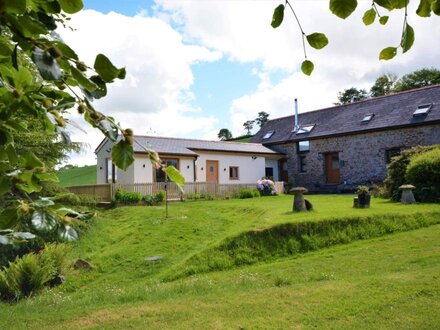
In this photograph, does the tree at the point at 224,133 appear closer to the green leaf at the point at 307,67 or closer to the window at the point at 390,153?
Result: the window at the point at 390,153

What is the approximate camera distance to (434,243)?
10.5 metres

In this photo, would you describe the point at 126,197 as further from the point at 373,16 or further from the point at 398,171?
the point at 373,16

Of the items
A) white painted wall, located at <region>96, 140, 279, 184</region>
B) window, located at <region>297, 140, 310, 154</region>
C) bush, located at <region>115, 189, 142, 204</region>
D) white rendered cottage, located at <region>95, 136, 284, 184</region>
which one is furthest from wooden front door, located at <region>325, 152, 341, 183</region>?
bush, located at <region>115, 189, 142, 204</region>

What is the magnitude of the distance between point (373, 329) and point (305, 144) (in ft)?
90.1

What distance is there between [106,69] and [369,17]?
970 millimetres

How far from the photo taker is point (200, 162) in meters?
28.2

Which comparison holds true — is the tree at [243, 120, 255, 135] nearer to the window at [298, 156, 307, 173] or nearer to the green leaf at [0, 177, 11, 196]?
the window at [298, 156, 307, 173]

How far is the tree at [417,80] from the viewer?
51.9 meters

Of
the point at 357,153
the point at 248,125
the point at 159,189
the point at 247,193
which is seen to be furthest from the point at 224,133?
the point at 159,189

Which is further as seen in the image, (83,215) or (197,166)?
(197,166)

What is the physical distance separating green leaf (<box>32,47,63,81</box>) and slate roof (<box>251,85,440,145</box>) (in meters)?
26.7

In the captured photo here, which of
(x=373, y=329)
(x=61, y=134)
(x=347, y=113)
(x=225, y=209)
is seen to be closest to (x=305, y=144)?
(x=347, y=113)

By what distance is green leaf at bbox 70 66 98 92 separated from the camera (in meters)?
0.96

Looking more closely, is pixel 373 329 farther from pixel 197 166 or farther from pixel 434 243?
pixel 197 166
